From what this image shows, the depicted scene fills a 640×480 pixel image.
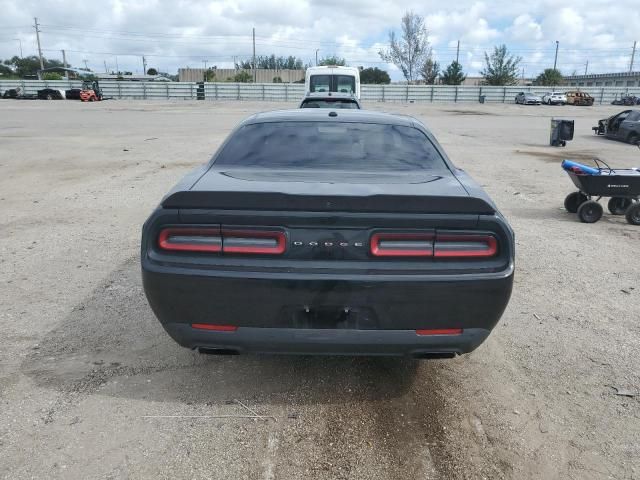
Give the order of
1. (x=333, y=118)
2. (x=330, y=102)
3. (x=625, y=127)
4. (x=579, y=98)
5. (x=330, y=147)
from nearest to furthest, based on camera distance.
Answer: (x=330, y=147), (x=333, y=118), (x=330, y=102), (x=625, y=127), (x=579, y=98)

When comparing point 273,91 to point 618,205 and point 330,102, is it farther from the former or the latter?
point 618,205

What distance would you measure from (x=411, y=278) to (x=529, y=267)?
3.29m

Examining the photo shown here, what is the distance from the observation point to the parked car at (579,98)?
5081 centimetres

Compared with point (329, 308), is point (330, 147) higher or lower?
higher

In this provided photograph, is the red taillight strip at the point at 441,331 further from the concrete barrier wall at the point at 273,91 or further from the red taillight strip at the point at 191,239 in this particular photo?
the concrete barrier wall at the point at 273,91

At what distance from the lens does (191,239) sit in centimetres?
A: 264

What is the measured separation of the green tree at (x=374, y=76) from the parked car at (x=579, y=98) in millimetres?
39508

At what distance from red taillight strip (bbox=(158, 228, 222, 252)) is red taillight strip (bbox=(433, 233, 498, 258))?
113cm

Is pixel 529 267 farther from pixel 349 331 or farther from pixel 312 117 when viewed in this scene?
pixel 349 331

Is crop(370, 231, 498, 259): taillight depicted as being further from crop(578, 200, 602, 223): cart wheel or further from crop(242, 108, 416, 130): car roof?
crop(578, 200, 602, 223): cart wheel

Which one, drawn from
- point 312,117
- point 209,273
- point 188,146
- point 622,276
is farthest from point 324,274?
point 188,146

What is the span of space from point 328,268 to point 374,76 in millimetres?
92927

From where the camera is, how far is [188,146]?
15852 millimetres

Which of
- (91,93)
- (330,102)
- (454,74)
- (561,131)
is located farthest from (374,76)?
(330,102)
